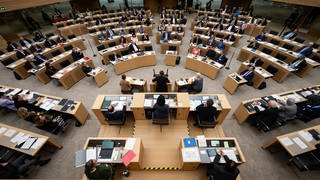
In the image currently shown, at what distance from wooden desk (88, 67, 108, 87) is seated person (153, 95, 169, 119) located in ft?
16.7

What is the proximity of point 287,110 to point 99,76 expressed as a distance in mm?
9208

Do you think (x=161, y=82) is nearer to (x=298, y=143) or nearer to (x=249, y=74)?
(x=249, y=74)

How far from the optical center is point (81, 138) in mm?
6113

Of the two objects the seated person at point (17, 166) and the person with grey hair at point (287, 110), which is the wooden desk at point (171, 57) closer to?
the person with grey hair at point (287, 110)

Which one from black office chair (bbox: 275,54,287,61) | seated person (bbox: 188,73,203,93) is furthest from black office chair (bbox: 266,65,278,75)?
seated person (bbox: 188,73,203,93)

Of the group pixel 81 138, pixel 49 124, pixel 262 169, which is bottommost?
pixel 262 169

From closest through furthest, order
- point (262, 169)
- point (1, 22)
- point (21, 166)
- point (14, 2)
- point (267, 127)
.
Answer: point (21, 166) → point (262, 169) → point (267, 127) → point (14, 2) → point (1, 22)

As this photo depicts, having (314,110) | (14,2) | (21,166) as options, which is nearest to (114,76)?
(21,166)

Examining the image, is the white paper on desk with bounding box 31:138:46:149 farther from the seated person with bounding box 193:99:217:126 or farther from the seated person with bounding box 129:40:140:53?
the seated person with bounding box 129:40:140:53

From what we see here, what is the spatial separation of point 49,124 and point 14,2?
497 inches

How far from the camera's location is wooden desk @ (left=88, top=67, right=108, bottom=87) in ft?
27.2

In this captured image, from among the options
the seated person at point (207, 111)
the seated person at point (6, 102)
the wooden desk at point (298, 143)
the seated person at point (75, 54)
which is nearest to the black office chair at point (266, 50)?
the wooden desk at point (298, 143)

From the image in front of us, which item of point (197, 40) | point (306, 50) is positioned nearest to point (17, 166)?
point (197, 40)

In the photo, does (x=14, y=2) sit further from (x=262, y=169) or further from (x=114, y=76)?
(x=262, y=169)
